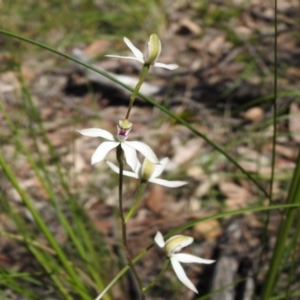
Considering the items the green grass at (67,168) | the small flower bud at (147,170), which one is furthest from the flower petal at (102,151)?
the green grass at (67,168)

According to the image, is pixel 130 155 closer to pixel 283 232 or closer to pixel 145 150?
pixel 145 150

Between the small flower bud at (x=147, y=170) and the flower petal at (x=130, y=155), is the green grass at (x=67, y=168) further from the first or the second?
the flower petal at (x=130, y=155)

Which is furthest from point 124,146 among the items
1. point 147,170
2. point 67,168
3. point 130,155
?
point 67,168

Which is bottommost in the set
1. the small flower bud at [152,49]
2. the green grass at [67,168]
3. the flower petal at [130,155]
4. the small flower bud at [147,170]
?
the green grass at [67,168]

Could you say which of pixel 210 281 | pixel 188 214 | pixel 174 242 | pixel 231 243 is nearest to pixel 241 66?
pixel 188 214

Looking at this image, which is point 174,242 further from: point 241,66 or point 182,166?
point 241,66

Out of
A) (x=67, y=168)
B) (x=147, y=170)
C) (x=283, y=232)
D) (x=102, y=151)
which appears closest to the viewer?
(x=102, y=151)

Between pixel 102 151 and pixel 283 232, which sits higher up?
pixel 102 151
